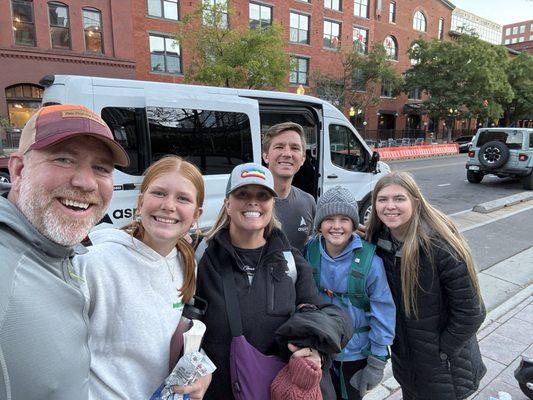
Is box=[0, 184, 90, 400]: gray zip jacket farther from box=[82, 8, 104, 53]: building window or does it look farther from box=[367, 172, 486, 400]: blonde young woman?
box=[82, 8, 104, 53]: building window

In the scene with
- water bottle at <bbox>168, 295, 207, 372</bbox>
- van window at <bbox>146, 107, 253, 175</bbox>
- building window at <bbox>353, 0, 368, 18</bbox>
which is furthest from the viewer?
building window at <bbox>353, 0, 368, 18</bbox>

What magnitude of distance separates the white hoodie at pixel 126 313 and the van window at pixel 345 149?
16.2 feet

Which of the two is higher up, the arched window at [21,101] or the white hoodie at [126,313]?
the arched window at [21,101]

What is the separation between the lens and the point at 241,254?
5.32 feet

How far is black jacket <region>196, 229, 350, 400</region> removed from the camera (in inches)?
58.2

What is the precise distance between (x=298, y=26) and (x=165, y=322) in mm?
28891

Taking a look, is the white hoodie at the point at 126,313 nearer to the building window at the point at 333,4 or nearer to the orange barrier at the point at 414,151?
the orange barrier at the point at 414,151

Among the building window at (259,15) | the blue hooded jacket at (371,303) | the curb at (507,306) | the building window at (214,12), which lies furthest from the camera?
the building window at (259,15)

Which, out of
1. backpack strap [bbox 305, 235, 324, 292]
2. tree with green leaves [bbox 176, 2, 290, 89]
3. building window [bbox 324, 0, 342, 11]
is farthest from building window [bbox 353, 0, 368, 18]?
backpack strap [bbox 305, 235, 324, 292]

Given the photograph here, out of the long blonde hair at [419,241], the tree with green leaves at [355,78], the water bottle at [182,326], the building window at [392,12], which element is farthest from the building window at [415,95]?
the water bottle at [182,326]

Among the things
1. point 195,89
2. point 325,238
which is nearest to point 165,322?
point 325,238

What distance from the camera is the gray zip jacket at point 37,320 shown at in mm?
778

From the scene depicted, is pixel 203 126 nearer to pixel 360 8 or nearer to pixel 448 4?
pixel 360 8

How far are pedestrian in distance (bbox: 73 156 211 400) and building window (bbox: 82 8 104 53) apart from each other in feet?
69.2
